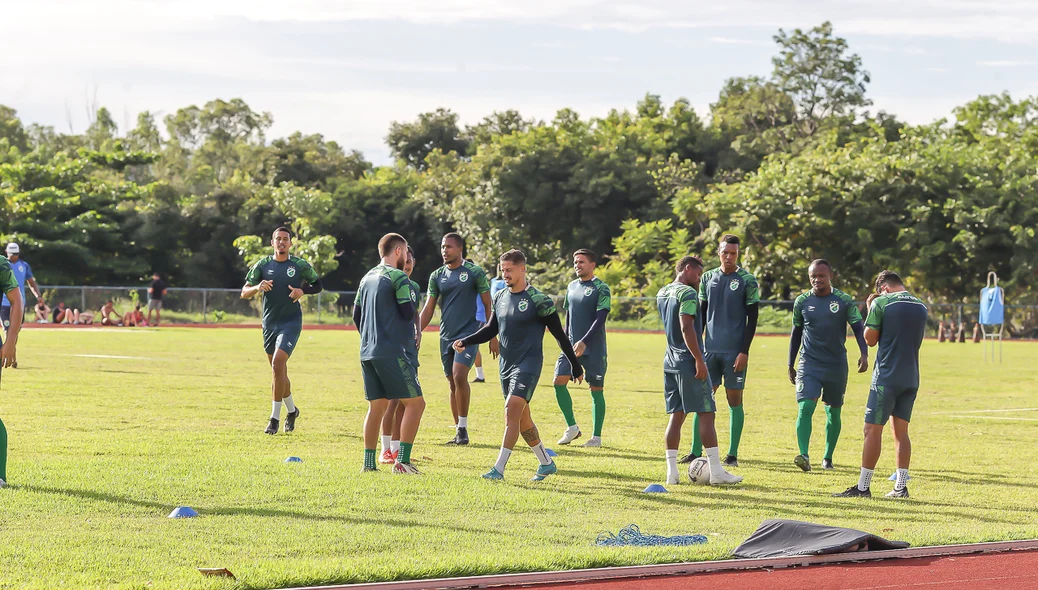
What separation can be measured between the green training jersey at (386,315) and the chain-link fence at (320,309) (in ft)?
123

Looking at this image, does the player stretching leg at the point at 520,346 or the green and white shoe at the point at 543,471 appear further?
the green and white shoe at the point at 543,471

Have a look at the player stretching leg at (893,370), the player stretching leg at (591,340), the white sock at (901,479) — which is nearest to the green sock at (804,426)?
the player stretching leg at (893,370)

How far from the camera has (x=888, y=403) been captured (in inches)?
412

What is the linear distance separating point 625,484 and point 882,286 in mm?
2780

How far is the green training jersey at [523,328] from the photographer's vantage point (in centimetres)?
1066

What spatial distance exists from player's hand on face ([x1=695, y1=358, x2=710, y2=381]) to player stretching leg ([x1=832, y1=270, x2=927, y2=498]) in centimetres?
137

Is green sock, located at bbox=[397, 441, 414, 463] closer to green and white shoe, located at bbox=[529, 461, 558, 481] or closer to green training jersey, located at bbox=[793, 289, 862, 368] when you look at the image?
green and white shoe, located at bbox=[529, 461, 558, 481]

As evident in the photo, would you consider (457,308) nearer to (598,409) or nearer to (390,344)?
(598,409)

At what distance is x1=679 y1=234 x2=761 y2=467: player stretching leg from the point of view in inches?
469

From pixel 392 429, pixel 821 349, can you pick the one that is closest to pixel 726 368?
pixel 821 349

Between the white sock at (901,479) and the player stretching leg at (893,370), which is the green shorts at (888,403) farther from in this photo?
the white sock at (901,479)

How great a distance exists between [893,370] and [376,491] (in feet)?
14.2

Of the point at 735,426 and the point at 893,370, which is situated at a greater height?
the point at 893,370

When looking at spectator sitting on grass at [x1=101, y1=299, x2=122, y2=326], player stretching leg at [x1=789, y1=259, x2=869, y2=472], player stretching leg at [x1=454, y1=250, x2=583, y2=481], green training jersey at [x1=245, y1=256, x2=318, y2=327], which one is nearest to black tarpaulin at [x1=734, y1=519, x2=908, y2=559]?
player stretching leg at [x1=454, y1=250, x2=583, y2=481]
